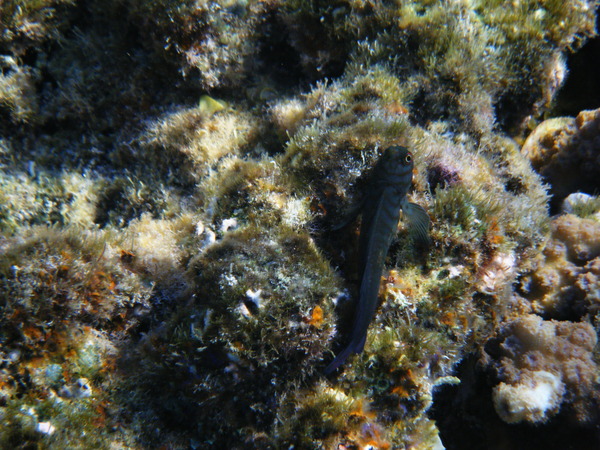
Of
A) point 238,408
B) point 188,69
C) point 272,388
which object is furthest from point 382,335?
point 188,69

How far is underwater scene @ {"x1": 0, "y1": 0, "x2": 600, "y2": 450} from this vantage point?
282cm

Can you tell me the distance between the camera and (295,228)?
10.7 ft

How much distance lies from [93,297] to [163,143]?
2.15 meters

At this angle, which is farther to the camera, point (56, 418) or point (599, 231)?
point (599, 231)

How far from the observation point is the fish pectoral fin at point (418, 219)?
10.2 ft

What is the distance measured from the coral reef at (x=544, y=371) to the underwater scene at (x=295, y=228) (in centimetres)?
2

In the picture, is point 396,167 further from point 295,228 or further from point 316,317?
point 316,317

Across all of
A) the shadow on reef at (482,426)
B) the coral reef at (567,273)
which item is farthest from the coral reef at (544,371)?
the coral reef at (567,273)

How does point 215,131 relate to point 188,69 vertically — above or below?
below

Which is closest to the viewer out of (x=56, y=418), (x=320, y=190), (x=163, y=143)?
(x=56, y=418)

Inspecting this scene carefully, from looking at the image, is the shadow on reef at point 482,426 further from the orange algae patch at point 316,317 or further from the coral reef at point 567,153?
the coral reef at point 567,153

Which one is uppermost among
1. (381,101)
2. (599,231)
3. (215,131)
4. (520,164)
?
(520,164)

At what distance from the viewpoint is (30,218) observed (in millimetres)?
4156

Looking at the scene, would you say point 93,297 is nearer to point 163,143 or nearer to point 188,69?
point 163,143
